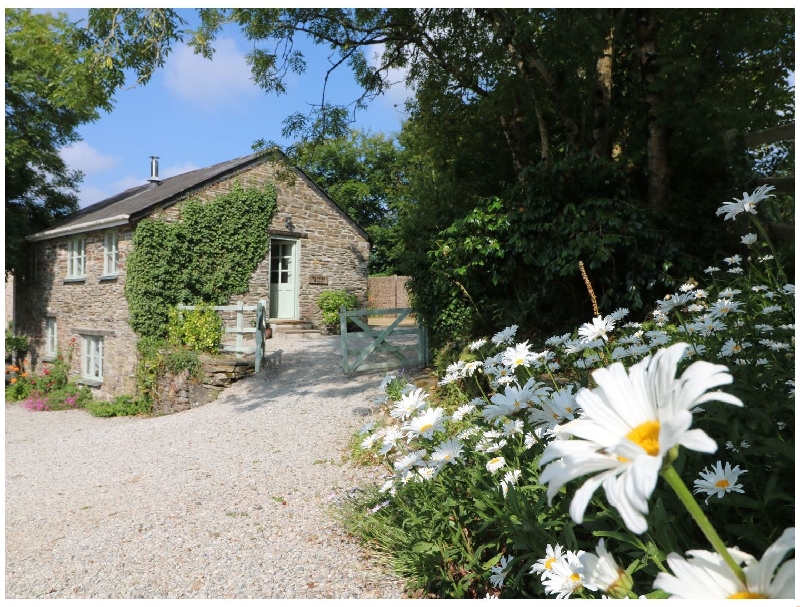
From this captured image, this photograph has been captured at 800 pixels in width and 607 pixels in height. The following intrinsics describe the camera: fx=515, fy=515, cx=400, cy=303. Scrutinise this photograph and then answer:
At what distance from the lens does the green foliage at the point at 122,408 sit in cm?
1012

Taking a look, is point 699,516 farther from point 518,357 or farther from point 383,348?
point 383,348

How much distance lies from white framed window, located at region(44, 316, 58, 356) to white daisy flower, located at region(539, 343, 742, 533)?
53.0 ft

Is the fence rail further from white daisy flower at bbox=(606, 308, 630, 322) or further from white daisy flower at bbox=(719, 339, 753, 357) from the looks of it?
white daisy flower at bbox=(719, 339, 753, 357)

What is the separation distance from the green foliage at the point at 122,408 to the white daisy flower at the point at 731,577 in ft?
35.2

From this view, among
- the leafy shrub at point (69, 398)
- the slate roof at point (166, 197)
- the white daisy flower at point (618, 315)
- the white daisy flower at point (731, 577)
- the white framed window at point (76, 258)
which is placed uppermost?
the slate roof at point (166, 197)

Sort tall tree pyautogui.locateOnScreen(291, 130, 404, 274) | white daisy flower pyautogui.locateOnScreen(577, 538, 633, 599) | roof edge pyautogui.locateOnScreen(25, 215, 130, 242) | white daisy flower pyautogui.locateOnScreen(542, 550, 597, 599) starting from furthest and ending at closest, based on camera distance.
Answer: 1. tall tree pyautogui.locateOnScreen(291, 130, 404, 274)
2. roof edge pyautogui.locateOnScreen(25, 215, 130, 242)
3. white daisy flower pyautogui.locateOnScreen(542, 550, 597, 599)
4. white daisy flower pyautogui.locateOnScreen(577, 538, 633, 599)

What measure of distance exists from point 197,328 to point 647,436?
10439 mm

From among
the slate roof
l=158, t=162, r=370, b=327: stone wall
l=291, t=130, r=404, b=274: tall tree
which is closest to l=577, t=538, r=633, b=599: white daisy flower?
the slate roof

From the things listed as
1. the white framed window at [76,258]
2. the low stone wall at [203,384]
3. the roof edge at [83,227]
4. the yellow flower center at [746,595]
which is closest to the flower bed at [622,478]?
the yellow flower center at [746,595]

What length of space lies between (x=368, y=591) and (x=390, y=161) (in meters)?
23.2

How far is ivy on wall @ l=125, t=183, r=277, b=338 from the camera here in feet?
35.3

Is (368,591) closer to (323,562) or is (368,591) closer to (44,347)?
(323,562)

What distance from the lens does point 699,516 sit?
0.78 meters

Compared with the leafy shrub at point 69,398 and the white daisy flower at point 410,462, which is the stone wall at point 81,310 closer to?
the leafy shrub at point 69,398
